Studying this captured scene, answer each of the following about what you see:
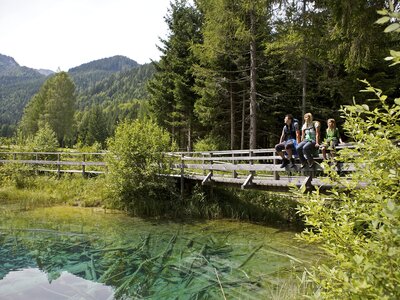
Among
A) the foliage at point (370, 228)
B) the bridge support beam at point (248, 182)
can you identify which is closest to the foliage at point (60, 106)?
the bridge support beam at point (248, 182)

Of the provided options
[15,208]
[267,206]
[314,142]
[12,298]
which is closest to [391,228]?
[12,298]

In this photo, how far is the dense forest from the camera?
884 cm

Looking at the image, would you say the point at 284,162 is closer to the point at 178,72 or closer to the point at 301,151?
the point at 301,151

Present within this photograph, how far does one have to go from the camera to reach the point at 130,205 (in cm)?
1316

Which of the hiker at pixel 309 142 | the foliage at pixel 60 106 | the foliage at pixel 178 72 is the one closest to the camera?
the hiker at pixel 309 142

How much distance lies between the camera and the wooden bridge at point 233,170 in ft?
29.0

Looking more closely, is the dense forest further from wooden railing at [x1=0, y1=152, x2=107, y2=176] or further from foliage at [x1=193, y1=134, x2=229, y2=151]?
wooden railing at [x1=0, y1=152, x2=107, y2=176]

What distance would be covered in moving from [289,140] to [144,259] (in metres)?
4.69

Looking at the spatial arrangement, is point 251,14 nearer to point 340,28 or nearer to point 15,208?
point 340,28

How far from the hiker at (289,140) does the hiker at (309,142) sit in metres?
0.44

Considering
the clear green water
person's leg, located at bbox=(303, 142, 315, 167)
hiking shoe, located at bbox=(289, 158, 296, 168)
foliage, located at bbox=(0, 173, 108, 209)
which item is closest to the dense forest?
person's leg, located at bbox=(303, 142, 315, 167)

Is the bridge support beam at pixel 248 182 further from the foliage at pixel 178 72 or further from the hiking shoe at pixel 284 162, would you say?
the foliage at pixel 178 72

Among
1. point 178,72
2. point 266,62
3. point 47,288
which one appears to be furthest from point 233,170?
point 178,72

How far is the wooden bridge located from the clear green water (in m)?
1.53
